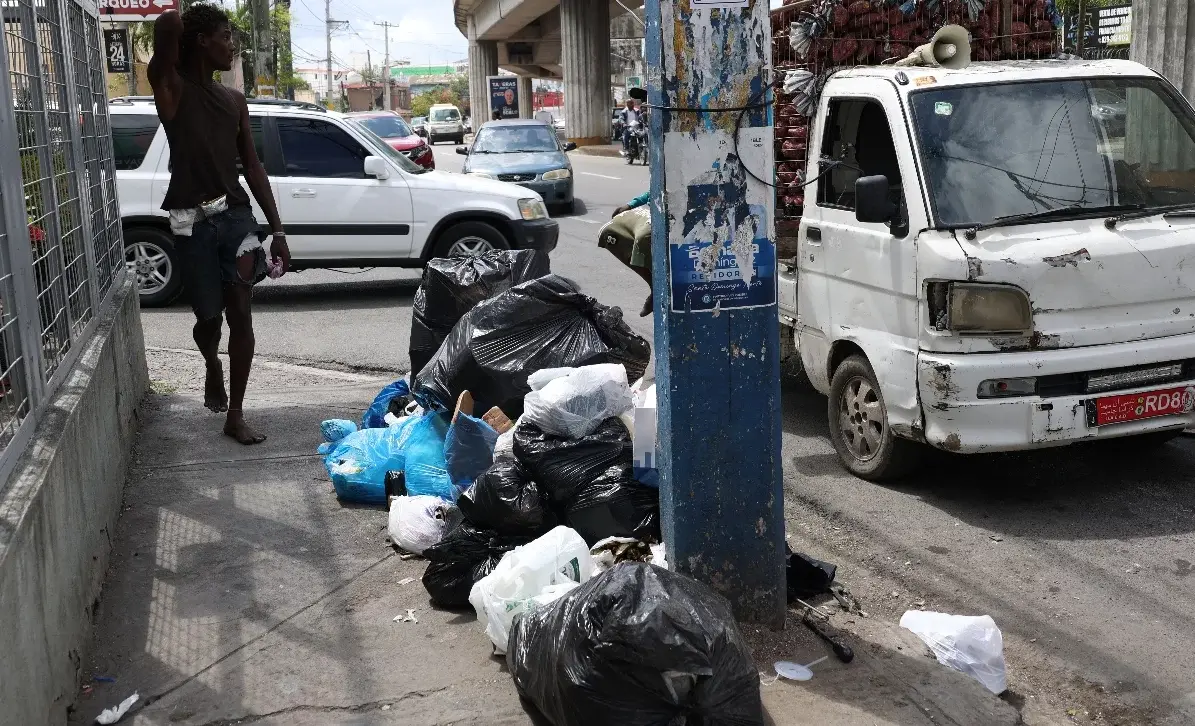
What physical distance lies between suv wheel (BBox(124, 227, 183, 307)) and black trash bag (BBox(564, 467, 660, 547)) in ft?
26.3

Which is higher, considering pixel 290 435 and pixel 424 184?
pixel 424 184

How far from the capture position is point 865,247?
564 centimetres

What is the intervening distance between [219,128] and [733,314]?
3.47m

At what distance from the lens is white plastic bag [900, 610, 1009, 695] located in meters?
3.71

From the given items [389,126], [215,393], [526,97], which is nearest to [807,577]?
[215,393]

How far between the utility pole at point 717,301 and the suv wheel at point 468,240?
8.22 meters

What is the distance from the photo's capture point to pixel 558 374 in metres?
5.28

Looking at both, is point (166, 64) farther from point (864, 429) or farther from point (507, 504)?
point (864, 429)

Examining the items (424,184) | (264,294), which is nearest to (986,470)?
(424,184)

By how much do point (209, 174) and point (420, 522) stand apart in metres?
2.36

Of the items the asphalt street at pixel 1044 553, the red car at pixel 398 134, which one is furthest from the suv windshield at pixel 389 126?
the asphalt street at pixel 1044 553

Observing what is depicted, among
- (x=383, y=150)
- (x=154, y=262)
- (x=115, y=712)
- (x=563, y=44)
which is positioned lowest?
(x=115, y=712)

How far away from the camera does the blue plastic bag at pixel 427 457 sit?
525 centimetres

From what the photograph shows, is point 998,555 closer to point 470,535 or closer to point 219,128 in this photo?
point 470,535
